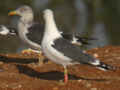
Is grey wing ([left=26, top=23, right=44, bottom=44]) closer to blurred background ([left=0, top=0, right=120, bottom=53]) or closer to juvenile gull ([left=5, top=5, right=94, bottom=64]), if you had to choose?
juvenile gull ([left=5, top=5, right=94, bottom=64])

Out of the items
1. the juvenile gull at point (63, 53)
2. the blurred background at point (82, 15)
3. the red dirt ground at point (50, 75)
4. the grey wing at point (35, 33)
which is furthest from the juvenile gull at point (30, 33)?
the blurred background at point (82, 15)

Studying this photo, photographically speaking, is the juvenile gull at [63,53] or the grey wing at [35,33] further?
the grey wing at [35,33]

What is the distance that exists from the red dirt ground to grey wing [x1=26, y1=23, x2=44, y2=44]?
0.62 metres

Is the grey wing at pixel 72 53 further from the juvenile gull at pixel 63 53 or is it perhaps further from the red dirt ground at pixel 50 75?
the red dirt ground at pixel 50 75

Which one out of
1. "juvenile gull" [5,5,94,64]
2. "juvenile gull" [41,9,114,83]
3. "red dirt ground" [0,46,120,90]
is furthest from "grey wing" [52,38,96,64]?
"juvenile gull" [5,5,94,64]

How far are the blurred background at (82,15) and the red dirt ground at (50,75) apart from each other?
5.97 meters

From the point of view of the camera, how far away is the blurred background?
16.6 m

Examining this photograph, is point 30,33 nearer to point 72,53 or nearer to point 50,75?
point 50,75

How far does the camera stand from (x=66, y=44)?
632 cm

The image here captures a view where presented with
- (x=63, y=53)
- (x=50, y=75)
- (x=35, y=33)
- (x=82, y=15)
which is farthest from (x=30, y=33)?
(x=82, y=15)

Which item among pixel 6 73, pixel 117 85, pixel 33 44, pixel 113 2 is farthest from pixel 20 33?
pixel 113 2

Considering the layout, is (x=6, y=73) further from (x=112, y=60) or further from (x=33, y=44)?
(x=112, y=60)

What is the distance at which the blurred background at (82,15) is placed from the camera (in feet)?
54.3

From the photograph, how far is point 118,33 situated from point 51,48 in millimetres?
11057
